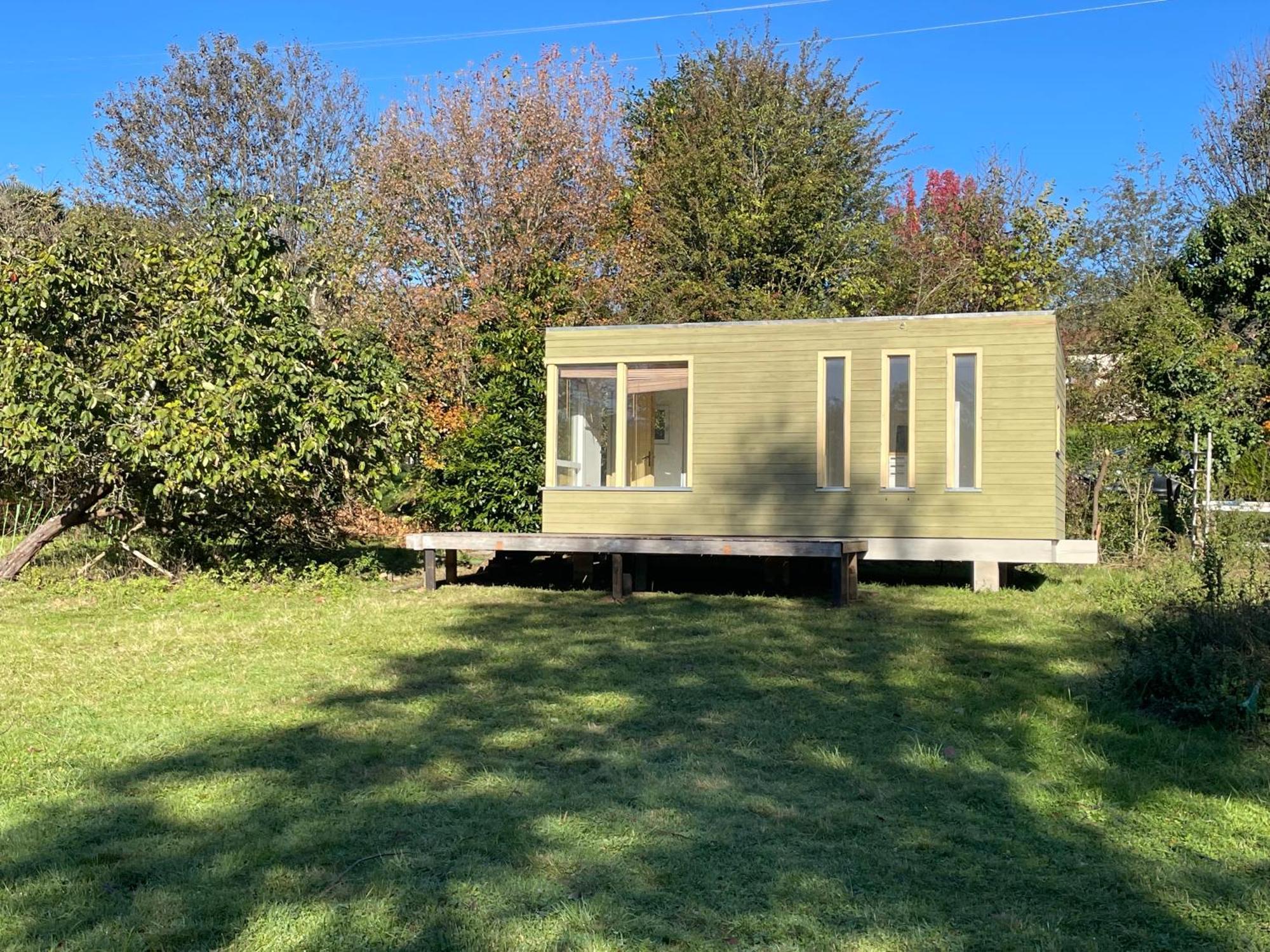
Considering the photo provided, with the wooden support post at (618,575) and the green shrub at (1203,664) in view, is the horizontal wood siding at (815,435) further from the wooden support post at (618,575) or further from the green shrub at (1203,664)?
the green shrub at (1203,664)

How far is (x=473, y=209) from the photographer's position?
19.0 metres

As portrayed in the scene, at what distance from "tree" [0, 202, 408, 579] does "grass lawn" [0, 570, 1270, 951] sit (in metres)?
2.17

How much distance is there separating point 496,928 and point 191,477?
695 centimetres

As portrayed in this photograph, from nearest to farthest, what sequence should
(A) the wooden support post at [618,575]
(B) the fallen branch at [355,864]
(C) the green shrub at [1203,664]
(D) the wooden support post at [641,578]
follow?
(B) the fallen branch at [355,864], (C) the green shrub at [1203,664], (A) the wooden support post at [618,575], (D) the wooden support post at [641,578]

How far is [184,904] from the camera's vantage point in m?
2.93

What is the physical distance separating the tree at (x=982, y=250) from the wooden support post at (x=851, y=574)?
10.2 m

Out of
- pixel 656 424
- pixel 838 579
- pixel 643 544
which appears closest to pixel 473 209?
pixel 656 424

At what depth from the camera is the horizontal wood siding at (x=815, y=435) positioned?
9.68m

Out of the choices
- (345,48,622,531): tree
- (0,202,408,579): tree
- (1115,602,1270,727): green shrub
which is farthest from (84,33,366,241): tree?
(1115,602,1270,727): green shrub

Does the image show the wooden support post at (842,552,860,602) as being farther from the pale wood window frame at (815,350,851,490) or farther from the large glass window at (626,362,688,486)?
the large glass window at (626,362,688,486)

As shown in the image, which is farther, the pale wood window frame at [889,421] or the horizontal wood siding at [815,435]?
the pale wood window frame at [889,421]

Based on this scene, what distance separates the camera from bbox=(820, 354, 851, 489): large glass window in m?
10.1

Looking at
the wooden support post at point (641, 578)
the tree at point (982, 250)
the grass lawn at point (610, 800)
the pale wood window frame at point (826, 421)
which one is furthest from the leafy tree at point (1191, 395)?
the grass lawn at point (610, 800)

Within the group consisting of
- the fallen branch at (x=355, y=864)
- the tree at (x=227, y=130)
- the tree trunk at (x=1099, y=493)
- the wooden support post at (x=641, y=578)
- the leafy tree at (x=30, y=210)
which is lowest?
the fallen branch at (x=355, y=864)
